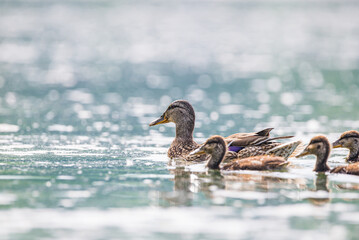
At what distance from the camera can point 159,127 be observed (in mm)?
16453

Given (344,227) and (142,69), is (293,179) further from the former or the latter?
(142,69)

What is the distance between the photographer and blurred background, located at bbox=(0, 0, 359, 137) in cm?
1700

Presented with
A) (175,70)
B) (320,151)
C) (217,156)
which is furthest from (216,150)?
(175,70)

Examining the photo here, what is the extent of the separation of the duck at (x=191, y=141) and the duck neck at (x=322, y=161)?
0.68 metres

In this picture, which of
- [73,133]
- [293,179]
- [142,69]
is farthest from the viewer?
[142,69]

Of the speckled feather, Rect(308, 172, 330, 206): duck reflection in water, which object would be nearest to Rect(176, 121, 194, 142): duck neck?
Rect(308, 172, 330, 206): duck reflection in water

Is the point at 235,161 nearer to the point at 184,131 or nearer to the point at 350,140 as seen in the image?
the point at 350,140

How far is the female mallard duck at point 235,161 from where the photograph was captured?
416 inches

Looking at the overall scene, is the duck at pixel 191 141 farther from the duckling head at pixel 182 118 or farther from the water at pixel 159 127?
the water at pixel 159 127

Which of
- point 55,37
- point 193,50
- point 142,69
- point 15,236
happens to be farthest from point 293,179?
point 55,37

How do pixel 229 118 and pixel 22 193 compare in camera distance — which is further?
pixel 229 118

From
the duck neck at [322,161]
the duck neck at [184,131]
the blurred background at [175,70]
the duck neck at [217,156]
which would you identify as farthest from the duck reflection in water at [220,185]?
the blurred background at [175,70]

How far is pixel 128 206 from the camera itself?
8.50 meters

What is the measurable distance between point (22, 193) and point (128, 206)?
4.47 feet
